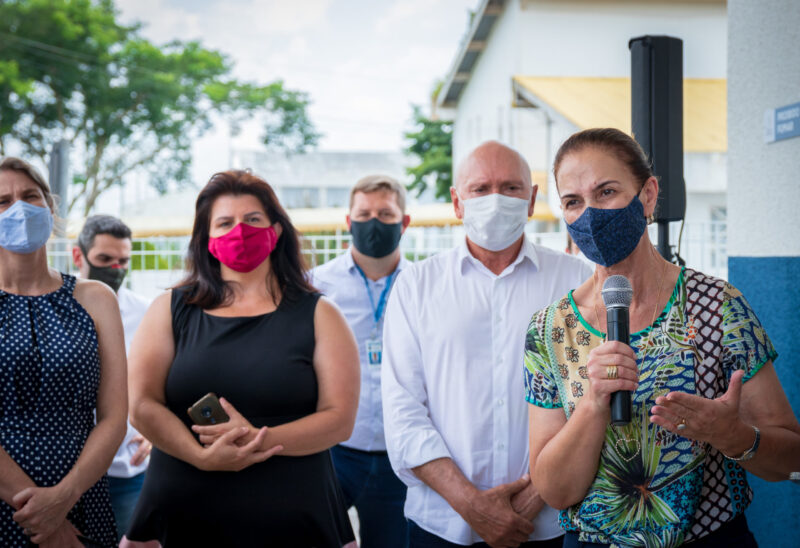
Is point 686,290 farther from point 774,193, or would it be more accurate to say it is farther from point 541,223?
point 541,223

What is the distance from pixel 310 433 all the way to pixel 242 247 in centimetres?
71

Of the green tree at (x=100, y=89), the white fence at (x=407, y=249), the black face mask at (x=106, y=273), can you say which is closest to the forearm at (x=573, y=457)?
the black face mask at (x=106, y=273)

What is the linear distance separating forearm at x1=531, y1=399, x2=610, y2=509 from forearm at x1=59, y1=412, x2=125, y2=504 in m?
1.43

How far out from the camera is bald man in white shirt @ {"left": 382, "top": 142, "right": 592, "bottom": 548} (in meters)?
2.36

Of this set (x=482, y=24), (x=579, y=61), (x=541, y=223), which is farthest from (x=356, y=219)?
(x=482, y=24)

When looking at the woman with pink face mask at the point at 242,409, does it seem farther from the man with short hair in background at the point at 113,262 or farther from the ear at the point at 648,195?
the man with short hair in background at the point at 113,262

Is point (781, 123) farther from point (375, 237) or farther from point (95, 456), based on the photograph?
point (95, 456)

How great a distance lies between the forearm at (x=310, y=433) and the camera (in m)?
2.32

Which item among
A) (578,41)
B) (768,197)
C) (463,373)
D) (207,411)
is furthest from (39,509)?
(578,41)

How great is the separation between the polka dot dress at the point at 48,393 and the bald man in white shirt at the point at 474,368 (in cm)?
102

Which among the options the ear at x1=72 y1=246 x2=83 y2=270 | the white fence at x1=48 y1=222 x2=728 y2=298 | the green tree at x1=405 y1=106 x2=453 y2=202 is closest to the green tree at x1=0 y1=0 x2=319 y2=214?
the green tree at x1=405 y1=106 x2=453 y2=202

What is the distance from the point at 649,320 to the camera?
1786mm

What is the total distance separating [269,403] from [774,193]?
2.55m

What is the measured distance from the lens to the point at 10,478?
→ 2.23 meters
